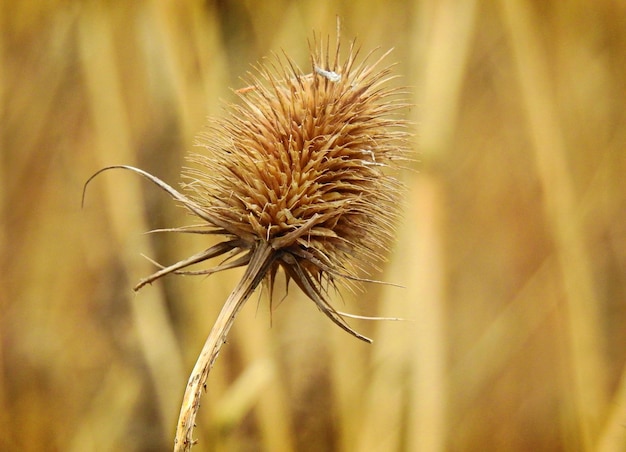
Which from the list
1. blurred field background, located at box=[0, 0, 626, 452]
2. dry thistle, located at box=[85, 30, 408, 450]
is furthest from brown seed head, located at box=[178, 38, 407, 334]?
blurred field background, located at box=[0, 0, 626, 452]

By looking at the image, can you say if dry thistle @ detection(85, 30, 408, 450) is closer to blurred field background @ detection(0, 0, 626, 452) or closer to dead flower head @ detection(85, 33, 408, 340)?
dead flower head @ detection(85, 33, 408, 340)

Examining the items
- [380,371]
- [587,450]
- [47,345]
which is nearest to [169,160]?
[47,345]

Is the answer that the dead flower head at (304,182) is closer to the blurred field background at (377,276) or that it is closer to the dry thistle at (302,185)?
the dry thistle at (302,185)

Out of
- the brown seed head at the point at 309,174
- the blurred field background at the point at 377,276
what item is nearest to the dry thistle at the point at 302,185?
the brown seed head at the point at 309,174

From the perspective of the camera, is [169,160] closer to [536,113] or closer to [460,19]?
[460,19]

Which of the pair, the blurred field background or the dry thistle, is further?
the blurred field background

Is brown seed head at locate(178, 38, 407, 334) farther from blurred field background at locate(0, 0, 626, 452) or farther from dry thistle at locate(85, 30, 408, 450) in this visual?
blurred field background at locate(0, 0, 626, 452)

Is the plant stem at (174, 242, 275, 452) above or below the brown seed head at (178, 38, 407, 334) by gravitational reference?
below

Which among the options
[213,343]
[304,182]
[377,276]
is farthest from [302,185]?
[377,276]

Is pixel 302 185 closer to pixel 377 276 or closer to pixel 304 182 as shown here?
pixel 304 182
